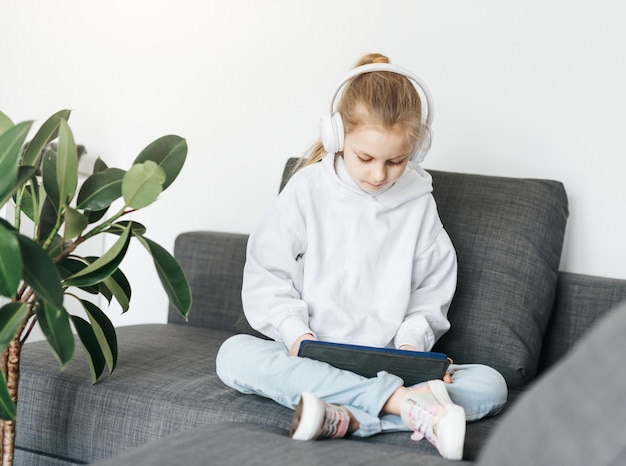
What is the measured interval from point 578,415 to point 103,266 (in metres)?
0.86

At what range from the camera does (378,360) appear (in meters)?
1.49

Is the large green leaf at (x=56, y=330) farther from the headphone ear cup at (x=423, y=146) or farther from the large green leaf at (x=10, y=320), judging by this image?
the headphone ear cup at (x=423, y=146)

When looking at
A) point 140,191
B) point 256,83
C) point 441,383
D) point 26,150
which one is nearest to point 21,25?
point 256,83

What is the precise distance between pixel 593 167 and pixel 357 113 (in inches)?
31.7

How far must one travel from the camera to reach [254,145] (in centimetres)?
261

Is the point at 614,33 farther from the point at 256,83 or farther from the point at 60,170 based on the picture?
the point at 60,170

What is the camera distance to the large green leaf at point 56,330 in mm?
1312

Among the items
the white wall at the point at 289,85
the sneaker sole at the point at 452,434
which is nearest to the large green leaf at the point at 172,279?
the sneaker sole at the point at 452,434

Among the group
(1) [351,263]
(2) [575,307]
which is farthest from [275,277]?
(2) [575,307]

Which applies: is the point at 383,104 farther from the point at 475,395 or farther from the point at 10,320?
the point at 10,320

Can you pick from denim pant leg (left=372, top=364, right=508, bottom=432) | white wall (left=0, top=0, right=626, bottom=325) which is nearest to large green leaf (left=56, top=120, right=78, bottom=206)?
denim pant leg (left=372, top=364, right=508, bottom=432)

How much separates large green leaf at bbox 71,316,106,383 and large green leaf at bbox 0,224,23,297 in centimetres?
31

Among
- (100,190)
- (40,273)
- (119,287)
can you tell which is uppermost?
(100,190)

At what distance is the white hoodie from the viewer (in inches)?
70.3
